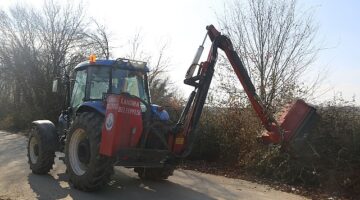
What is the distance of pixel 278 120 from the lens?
927 centimetres

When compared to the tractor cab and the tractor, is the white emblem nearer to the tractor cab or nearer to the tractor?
the tractor

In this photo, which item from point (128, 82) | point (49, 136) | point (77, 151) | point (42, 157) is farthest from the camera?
point (49, 136)

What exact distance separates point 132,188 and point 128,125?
4.96 feet

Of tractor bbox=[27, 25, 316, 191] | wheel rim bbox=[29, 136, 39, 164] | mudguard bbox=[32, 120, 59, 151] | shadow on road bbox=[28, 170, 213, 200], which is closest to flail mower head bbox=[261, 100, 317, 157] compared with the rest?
tractor bbox=[27, 25, 316, 191]

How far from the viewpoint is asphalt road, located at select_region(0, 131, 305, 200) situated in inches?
309

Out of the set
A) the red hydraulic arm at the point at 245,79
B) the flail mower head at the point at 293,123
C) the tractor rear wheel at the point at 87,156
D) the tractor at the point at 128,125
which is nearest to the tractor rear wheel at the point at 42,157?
the tractor at the point at 128,125

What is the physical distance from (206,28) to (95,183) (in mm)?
3824


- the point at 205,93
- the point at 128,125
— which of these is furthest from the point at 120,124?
the point at 205,93

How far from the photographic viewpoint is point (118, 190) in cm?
834

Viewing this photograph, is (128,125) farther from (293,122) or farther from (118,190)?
(293,122)

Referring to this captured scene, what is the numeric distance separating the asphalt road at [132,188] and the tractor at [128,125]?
29 cm

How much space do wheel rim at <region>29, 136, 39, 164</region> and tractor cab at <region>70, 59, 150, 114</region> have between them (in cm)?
169

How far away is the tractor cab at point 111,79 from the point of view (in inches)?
354

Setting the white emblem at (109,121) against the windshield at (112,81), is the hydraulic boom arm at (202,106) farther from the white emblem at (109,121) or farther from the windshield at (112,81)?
the white emblem at (109,121)
